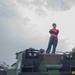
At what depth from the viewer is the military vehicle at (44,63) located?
8.12 meters

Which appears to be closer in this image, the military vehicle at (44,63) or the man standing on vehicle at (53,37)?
the military vehicle at (44,63)

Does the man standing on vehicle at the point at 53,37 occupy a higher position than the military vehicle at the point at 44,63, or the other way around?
the man standing on vehicle at the point at 53,37

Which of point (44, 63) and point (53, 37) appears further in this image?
point (53, 37)

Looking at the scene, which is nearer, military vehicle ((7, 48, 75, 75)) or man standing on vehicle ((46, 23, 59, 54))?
military vehicle ((7, 48, 75, 75))

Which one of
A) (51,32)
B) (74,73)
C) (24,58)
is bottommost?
(74,73)

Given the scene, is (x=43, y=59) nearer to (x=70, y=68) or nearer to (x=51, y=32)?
(x=70, y=68)

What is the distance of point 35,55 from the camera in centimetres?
863

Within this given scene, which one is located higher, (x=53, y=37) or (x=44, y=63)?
(x=53, y=37)

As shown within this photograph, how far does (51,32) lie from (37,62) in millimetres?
2223

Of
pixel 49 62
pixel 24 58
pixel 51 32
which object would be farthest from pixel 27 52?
pixel 51 32

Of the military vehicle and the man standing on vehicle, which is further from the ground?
the man standing on vehicle

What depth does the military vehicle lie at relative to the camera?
8.12 metres

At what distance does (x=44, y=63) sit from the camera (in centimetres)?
850

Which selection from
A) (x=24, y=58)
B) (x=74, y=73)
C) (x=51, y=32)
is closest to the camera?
(x=74, y=73)
